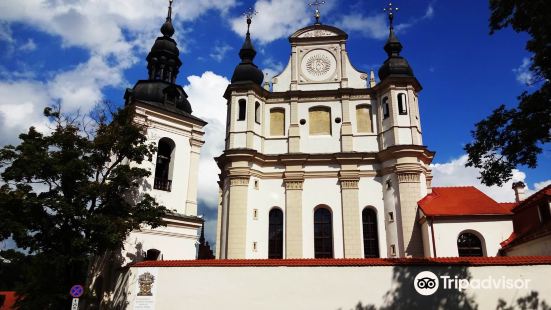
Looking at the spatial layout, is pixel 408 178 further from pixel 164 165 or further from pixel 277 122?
pixel 164 165

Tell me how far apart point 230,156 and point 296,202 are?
4185mm

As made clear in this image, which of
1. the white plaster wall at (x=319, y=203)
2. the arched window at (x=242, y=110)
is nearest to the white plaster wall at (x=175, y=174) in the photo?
the arched window at (x=242, y=110)

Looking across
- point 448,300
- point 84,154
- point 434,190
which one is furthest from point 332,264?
point 434,190

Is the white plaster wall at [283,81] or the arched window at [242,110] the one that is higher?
the white plaster wall at [283,81]

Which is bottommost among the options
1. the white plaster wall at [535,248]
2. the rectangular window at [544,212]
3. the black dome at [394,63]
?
the white plaster wall at [535,248]

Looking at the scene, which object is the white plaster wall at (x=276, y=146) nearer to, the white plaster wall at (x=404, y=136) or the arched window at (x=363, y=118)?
the arched window at (x=363, y=118)

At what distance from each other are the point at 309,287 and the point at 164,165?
33.8 feet

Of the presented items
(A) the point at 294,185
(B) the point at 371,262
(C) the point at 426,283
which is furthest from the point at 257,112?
(C) the point at 426,283

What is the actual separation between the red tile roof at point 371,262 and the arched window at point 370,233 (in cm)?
936

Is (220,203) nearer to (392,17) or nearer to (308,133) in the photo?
(308,133)

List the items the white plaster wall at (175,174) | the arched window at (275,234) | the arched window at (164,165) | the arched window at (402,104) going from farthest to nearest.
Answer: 1. the arched window at (402,104)
2. the arched window at (275,234)
3. the arched window at (164,165)
4. the white plaster wall at (175,174)

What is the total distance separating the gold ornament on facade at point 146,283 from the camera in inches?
560

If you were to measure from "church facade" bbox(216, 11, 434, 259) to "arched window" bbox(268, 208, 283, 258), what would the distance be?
5 centimetres

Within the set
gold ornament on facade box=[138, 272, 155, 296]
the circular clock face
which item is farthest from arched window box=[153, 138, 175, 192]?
the circular clock face
